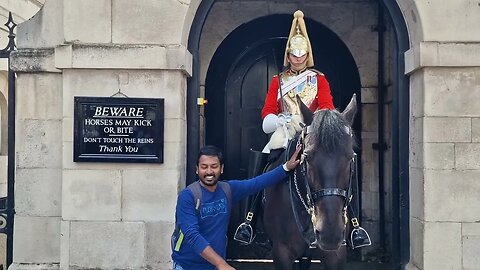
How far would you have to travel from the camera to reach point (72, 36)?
6.46m

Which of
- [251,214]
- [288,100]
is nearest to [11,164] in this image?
[251,214]

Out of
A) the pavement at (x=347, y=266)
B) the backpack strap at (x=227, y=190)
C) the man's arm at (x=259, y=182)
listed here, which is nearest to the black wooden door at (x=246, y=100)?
the pavement at (x=347, y=266)

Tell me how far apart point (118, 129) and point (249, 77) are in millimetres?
2980

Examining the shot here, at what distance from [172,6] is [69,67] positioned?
4.02 ft

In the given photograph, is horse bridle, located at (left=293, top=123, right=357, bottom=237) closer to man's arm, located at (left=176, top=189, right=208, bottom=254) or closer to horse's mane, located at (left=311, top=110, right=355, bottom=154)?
horse's mane, located at (left=311, top=110, right=355, bottom=154)

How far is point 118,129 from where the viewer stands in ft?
20.9

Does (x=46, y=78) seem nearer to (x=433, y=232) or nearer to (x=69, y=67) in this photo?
(x=69, y=67)

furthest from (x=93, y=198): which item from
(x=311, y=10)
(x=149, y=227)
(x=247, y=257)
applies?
(x=311, y=10)

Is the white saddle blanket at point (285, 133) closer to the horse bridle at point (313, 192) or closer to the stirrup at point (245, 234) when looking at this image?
the horse bridle at point (313, 192)

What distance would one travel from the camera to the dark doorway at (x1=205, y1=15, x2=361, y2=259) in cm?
881

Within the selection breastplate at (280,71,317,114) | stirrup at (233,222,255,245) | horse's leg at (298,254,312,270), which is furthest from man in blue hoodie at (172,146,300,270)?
breastplate at (280,71,317,114)

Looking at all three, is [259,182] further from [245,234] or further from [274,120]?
[274,120]

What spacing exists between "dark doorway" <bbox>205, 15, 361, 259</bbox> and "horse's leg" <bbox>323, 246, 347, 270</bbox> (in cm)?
392

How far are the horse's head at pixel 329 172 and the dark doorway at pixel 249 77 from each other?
431cm
